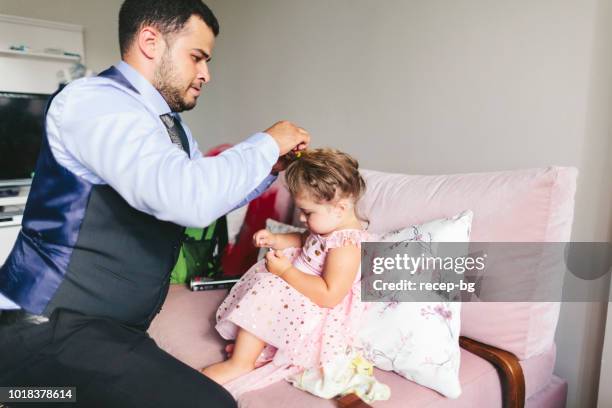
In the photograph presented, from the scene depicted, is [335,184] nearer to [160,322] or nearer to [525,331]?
[525,331]

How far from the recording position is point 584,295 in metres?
1.45

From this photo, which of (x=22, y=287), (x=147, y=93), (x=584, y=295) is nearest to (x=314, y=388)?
(x=22, y=287)

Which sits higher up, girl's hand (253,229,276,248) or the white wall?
the white wall

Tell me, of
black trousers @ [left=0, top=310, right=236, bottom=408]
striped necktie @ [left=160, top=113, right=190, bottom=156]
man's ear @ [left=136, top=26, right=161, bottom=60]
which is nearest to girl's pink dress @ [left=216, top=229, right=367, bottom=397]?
black trousers @ [left=0, top=310, right=236, bottom=408]

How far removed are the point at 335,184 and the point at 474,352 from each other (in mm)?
630

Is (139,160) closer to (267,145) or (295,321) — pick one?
(267,145)

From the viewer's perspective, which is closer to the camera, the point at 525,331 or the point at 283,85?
the point at 525,331

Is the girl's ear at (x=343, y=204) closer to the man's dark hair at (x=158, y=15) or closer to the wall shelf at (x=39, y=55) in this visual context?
the man's dark hair at (x=158, y=15)

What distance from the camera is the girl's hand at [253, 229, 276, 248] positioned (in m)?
1.45

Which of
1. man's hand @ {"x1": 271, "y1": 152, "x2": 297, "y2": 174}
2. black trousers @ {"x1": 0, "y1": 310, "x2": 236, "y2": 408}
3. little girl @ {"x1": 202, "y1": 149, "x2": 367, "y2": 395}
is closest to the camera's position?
black trousers @ {"x1": 0, "y1": 310, "x2": 236, "y2": 408}

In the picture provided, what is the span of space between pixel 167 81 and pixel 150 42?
0.10 m

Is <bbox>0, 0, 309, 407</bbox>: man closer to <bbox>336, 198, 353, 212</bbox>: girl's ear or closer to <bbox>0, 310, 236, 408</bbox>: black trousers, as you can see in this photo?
<bbox>0, 310, 236, 408</bbox>: black trousers

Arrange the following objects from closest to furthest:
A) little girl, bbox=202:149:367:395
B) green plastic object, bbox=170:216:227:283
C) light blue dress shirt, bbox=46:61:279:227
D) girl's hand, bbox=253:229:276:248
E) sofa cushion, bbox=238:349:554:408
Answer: light blue dress shirt, bbox=46:61:279:227 < sofa cushion, bbox=238:349:554:408 < little girl, bbox=202:149:367:395 < girl's hand, bbox=253:229:276:248 < green plastic object, bbox=170:216:227:283

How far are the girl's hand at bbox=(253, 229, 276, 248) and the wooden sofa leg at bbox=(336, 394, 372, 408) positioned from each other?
56 centimetres
